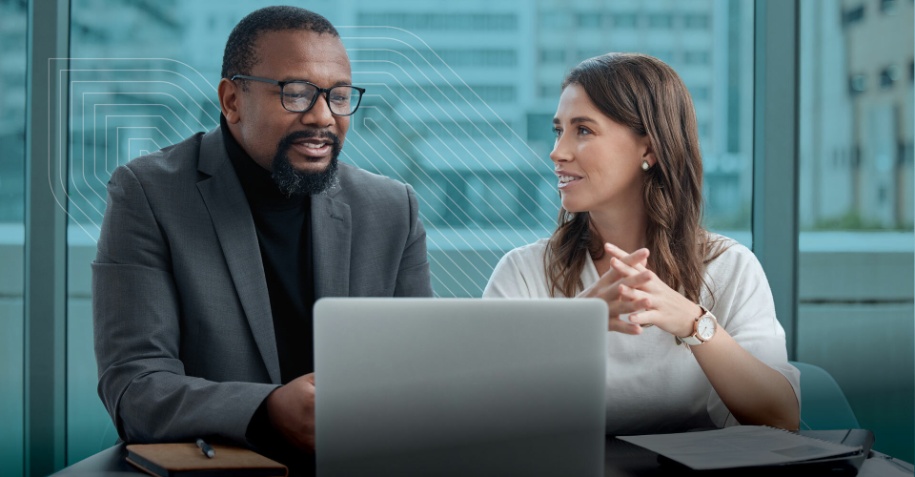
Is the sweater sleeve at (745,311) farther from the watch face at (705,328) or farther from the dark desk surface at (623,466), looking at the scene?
the dark desk surface at (623,466)

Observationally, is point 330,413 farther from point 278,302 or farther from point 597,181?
point 597,181

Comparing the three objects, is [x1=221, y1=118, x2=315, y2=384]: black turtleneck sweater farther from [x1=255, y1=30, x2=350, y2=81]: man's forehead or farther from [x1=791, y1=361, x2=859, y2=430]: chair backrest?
[x1=791, y1=361, x2=859, y2=430]: chair backrest

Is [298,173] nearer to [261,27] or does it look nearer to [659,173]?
[261,27]

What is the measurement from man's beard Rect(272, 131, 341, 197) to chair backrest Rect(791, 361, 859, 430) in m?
1.10

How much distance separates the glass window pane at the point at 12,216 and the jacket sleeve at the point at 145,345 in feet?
4.32

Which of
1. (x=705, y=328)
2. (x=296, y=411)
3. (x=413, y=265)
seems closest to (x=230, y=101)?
(x=413, y=265)

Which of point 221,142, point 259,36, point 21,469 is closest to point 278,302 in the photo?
point 221,142

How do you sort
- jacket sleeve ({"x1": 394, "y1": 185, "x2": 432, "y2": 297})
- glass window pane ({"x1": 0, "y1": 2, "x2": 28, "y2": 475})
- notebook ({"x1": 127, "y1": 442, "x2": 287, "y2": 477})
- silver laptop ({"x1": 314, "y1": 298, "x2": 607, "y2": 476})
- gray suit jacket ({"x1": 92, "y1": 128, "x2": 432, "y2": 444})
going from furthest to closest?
glass window pane ({"x1": 0, "y1": 2, "x2": 28, "y2": 475}), jacket sleeve ({"x1": 394, "y1": 185, "x2": 432, "y2": 297}), gray suit jacket ({"x1": 92, "y1": 128, "x2": 432, "y2": 444}), notebook ({"x1": 127, "y1": 442, "x2": 287, "y2": 477}), silver laptop ({"x1": 314, "y1": 298, "x2": 607, "y2": 476})

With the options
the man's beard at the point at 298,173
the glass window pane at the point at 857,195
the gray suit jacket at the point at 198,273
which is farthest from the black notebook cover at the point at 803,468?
the glass window pane at the point at 857,195

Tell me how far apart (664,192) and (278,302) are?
878mm

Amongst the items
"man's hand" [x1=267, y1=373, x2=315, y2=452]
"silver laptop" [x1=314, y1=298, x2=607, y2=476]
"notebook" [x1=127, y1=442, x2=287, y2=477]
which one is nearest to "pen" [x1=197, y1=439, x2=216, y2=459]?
"notebook" [x1=127, y1=442, x2=287, y2=477]

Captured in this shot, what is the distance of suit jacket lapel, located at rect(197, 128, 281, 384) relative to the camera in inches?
64.1

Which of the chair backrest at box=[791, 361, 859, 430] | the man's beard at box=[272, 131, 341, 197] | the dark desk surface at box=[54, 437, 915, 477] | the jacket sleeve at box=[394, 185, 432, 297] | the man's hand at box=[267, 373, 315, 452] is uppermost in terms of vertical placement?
the man's beard at box=[272, 131, 341, 197]

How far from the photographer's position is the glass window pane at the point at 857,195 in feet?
9.26
